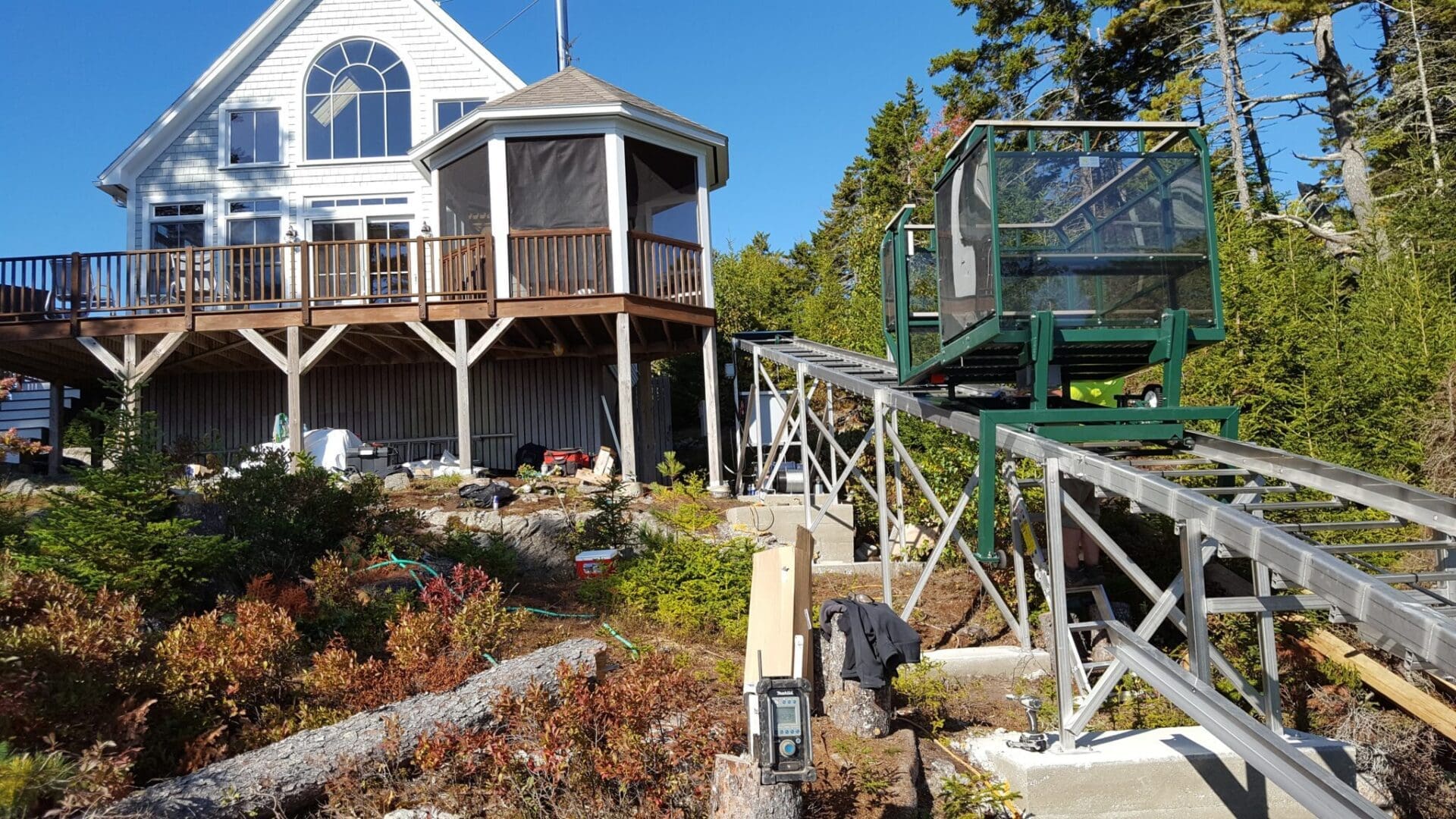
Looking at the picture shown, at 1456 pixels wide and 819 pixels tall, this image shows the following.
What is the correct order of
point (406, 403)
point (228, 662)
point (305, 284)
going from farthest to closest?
point (406, 403)
point (305, 284)
point (228, 662)

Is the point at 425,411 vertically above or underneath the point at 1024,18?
underneath

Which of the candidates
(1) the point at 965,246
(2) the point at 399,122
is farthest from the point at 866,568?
(2) the point at 399,122

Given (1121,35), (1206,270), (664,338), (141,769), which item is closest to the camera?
(141,769)

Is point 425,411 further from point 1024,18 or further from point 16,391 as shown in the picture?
point 1024,18

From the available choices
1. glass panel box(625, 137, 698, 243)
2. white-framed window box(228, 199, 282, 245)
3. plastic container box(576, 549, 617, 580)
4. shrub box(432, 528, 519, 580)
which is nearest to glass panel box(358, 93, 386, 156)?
white-framed window box(228, 199, 282, 245)

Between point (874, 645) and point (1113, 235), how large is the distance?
309 cm

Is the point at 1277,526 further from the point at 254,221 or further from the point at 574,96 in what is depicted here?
the point at 254,221

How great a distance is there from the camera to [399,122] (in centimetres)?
1789

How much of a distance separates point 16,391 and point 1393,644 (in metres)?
27.8

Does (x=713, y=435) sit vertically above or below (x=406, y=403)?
below

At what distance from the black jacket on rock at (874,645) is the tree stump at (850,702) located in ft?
0.22

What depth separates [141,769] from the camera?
562 cm

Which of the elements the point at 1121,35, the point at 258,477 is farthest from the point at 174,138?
the point at 1121,35

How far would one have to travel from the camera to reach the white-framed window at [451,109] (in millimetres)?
17812
